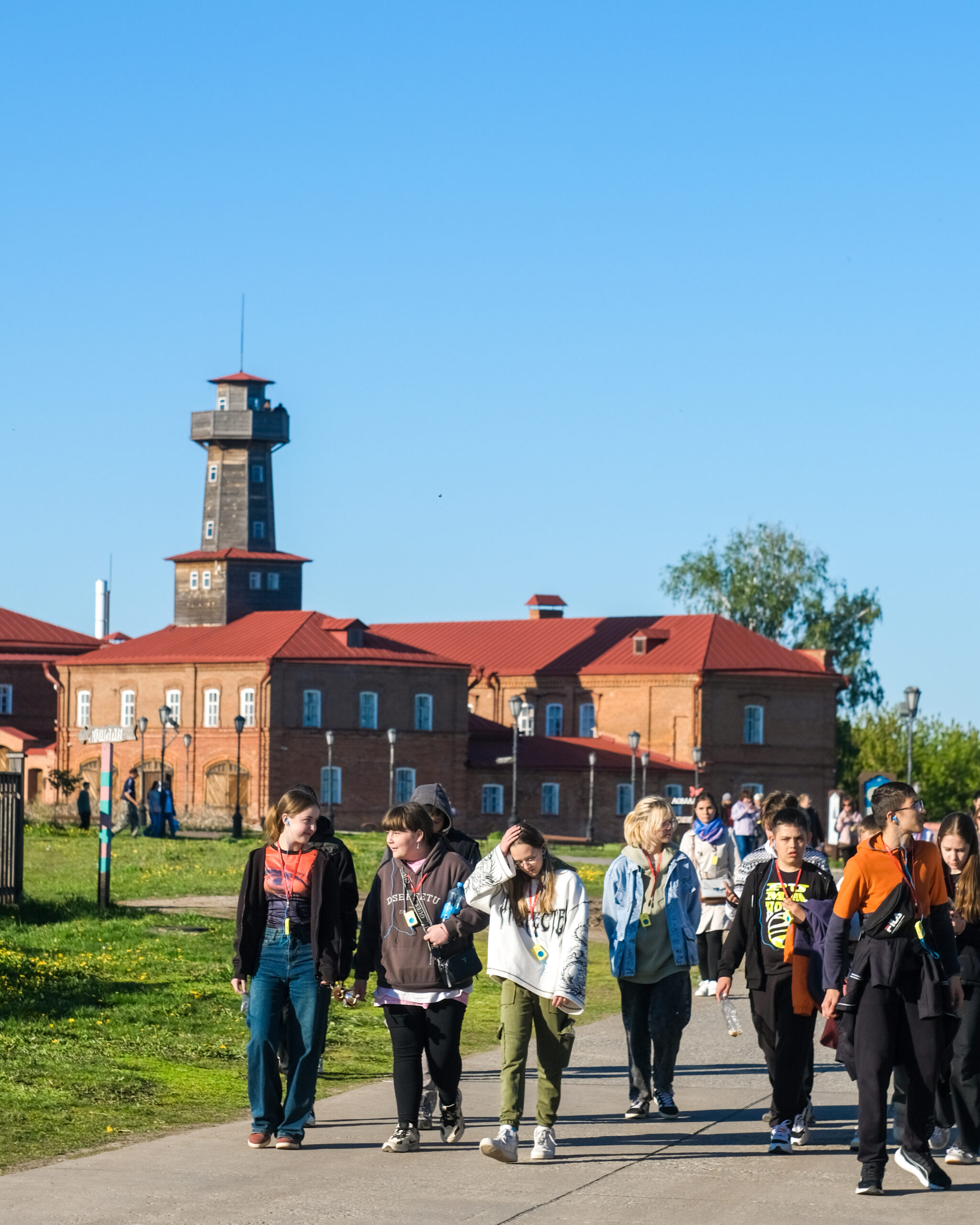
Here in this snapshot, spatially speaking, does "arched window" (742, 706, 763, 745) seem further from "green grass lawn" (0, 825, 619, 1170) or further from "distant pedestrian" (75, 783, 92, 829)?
"green grass lawn" (0, 825, 619, 1170)

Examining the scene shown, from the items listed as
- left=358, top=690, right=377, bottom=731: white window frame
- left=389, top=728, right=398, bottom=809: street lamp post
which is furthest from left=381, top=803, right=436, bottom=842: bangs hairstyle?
left=358, top=690, right=377, bottom=731: white window frame

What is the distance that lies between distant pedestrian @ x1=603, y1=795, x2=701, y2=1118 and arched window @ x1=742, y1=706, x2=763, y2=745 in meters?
72.7

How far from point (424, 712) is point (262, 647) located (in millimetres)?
7218

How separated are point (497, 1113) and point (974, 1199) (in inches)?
119

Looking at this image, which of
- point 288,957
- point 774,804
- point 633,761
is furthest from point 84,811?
point 288,957

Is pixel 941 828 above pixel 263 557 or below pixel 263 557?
below

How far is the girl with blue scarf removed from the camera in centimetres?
1672

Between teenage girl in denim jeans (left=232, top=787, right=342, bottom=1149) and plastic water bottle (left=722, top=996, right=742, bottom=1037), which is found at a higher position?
teenage girl in denim jeans (left=232, top=787, right=342, bottom=1149)

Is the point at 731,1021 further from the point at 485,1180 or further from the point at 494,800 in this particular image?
the point at 494,800

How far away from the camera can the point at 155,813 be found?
47.3 metres

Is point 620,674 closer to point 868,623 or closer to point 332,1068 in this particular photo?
point 868,623

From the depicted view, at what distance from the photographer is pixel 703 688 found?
3216 inches

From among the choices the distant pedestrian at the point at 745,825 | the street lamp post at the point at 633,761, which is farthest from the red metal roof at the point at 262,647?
the distant pedestrian at the point at 745,825

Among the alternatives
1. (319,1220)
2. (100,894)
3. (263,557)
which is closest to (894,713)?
(263,557)
